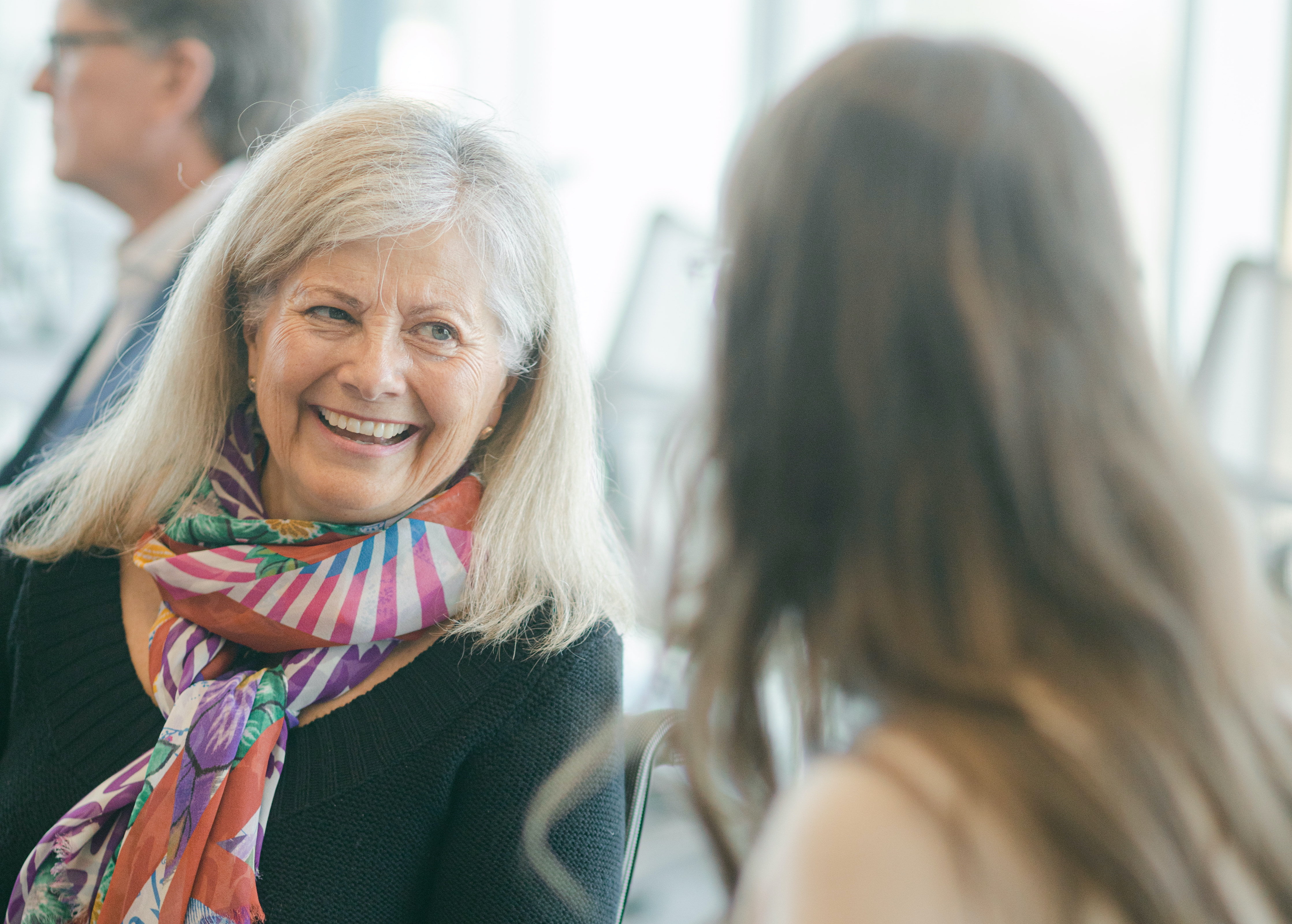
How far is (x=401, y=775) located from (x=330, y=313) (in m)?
0.54

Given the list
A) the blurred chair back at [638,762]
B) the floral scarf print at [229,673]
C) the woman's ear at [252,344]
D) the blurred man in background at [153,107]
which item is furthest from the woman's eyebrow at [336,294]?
the blurred man in background at [153,107]

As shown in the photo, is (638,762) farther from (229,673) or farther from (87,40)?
(87,40)

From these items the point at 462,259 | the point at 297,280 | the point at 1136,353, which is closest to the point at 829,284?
the point at 1136,353

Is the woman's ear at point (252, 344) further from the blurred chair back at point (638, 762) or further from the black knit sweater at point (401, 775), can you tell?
the blurred chair back at point (638, 762)

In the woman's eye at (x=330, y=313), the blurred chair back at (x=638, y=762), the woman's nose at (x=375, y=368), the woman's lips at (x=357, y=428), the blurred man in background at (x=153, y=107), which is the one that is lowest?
the blurred chair back at (x=638, y=762)

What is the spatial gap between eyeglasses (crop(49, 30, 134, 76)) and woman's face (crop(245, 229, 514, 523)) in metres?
0.98

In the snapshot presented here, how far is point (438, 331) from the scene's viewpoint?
1257mm

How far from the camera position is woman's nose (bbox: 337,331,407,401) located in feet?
3.97

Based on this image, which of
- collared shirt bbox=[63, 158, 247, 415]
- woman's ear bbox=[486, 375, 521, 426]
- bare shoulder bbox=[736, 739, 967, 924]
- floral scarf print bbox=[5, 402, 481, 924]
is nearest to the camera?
bare shoulder bbox=[736, 739, 967, 924]

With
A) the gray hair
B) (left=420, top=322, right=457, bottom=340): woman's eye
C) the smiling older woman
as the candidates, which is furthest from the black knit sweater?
the gray hair

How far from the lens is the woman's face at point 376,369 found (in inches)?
48.1

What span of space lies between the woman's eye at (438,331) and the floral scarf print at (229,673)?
19cm

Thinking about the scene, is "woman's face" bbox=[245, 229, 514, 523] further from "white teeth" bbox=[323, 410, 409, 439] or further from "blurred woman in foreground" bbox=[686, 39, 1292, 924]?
"blurred woman in foreground" bbox=[686, 39, 1292, 924]

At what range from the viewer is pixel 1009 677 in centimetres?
66
